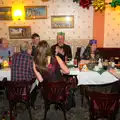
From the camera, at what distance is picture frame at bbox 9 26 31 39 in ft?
19.2

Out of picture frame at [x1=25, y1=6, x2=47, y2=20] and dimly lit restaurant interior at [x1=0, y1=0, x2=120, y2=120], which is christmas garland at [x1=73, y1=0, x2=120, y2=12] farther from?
picture frame at [x1=25, y1=6, x2=47, y2=20]

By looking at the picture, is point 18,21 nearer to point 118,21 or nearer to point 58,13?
point 58,13

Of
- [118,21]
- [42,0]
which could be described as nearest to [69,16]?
[42,0]

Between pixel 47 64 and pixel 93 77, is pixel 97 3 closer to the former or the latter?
pixel 93 77

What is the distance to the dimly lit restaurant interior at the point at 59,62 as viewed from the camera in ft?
9.09

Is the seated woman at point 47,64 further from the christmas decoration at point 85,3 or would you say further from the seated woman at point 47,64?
the christmas decoration at point 85,3

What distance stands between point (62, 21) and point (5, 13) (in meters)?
1.88

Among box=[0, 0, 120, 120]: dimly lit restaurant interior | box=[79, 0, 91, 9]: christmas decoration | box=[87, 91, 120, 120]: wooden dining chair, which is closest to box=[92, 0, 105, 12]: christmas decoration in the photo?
box=[0, 0, 120, 120]: dimly lit restaurant interior

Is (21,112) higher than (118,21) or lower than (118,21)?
lower

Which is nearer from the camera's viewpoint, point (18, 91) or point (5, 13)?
point (18, 91)

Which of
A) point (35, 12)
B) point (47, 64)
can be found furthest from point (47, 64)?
point (35, 12)

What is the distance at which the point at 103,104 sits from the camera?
2.28 metres

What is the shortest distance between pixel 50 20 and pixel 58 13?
343 millimetres

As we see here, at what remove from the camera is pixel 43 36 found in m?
5.92
